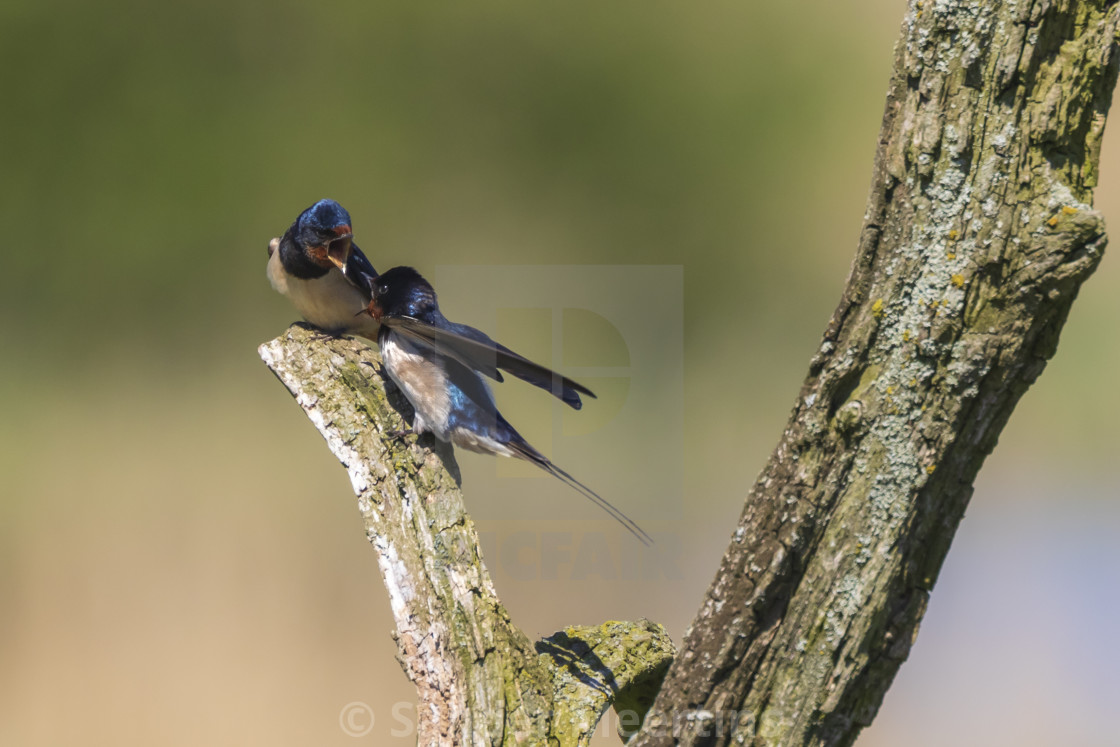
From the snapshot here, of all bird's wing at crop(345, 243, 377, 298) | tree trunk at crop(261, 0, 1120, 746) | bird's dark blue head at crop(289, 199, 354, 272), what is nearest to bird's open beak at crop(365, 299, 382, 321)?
bird's wing at crop(345, 243, 377, 298)

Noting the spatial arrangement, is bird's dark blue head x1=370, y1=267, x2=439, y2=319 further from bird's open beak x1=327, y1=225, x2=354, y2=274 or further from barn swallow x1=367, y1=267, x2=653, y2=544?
bird's open beak x1=327, y1=225, x2=354, y2=274

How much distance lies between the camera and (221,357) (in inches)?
165

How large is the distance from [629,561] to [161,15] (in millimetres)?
3855

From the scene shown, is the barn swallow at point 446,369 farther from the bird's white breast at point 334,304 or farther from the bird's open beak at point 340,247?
the bird's open beak at point 340,247

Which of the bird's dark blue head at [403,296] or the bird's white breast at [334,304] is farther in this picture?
the bird's white breast at [334,304]

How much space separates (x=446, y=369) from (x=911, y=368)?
126 centimetres

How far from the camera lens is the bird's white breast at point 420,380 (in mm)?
1910

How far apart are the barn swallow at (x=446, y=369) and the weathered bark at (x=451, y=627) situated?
0.18 metres

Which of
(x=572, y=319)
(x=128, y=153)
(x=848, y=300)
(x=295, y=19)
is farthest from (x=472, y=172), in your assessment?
(x=848, y=300)

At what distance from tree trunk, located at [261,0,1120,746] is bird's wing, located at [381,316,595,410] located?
2.04 ft

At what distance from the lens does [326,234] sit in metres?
2.52

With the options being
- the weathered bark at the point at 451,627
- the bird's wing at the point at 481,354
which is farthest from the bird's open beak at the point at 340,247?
the weathered bark at the point at 451,627

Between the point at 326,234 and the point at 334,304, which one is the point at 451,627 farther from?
the point at 326,234

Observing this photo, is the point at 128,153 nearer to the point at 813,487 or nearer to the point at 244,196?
the point at 244,196
